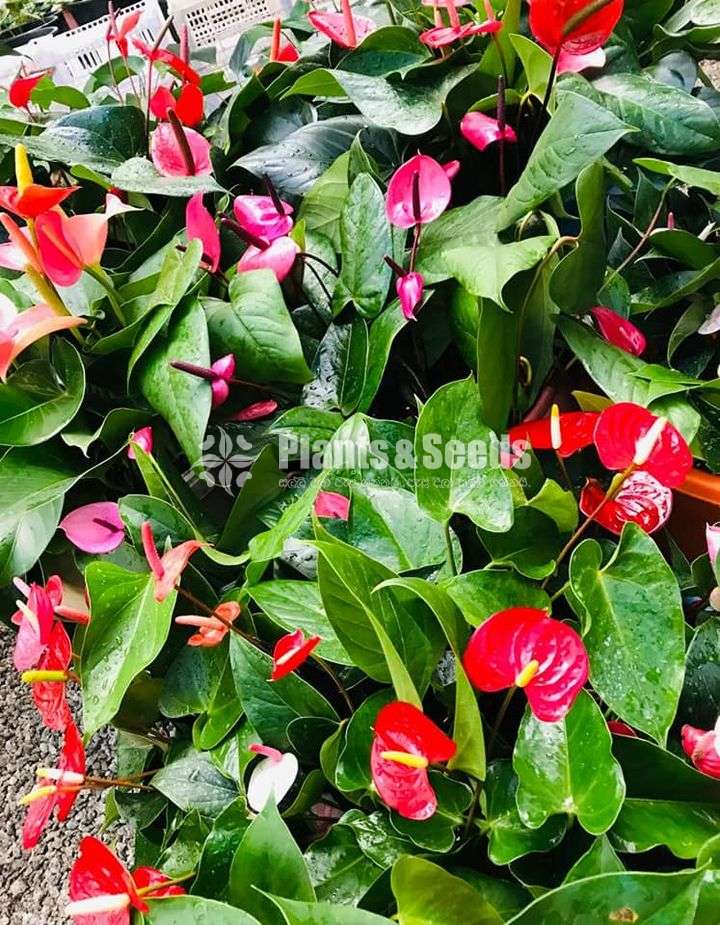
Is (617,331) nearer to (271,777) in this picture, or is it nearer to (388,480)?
(388,480)

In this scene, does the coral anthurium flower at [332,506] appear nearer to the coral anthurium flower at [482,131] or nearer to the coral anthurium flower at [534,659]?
the coral anthurium flower at [534,659]

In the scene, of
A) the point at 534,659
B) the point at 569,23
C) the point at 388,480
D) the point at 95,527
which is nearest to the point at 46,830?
the point at 95,527

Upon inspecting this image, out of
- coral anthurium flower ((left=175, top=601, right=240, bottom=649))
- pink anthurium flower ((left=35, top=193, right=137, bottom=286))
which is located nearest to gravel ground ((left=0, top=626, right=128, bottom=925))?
coral anthurium flower ((left=175, top=601, right=240, bottom=649))

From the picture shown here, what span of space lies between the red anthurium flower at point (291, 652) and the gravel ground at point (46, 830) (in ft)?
2.41

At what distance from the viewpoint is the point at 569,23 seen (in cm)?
64

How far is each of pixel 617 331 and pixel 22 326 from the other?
550 mm

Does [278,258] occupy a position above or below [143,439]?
above

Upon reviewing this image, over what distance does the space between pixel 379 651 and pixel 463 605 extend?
0.06 m

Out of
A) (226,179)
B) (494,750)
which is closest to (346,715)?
(494,750)

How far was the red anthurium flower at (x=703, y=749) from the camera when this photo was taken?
441mm

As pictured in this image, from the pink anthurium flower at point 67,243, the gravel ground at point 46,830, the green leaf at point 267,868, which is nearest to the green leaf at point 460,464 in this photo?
the green leaf at point 267,868

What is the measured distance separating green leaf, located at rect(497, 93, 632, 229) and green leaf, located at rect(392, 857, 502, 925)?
0.49 metres

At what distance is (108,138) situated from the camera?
3.00 feet

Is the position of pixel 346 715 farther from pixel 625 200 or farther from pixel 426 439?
pixel 625 200
